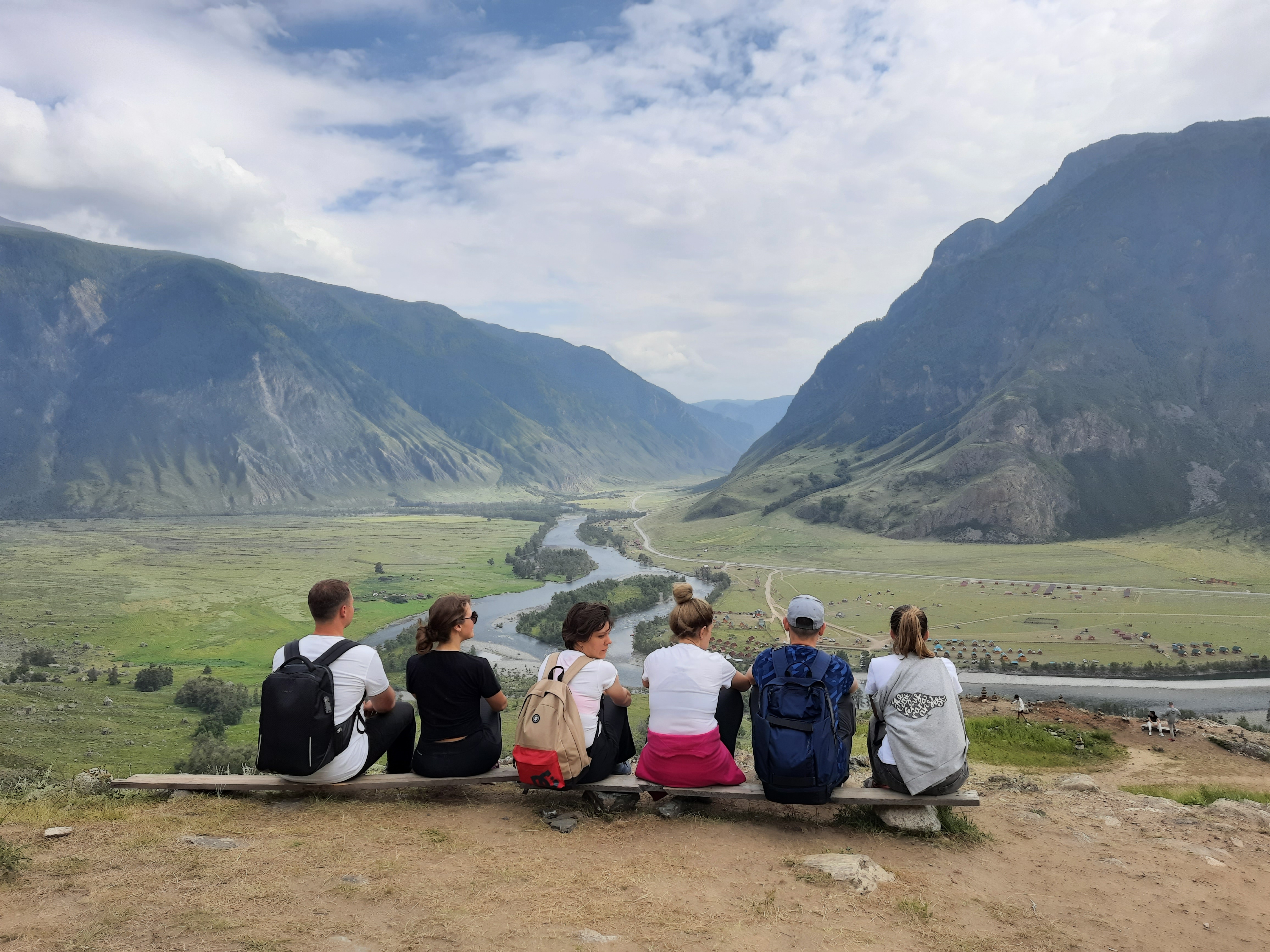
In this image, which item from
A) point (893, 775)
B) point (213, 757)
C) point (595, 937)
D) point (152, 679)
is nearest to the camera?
point (595, 937)

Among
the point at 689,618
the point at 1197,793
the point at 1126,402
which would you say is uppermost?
the point at 1126,402

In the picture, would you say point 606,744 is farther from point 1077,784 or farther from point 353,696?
point 1077,784

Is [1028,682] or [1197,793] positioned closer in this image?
[1197,793]

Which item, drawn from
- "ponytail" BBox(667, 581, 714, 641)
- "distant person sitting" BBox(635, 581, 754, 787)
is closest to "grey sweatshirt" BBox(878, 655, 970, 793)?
"distant person sitting" BBox(635, 581, 754, 787)

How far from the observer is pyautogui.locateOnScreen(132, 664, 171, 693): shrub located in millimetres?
53719

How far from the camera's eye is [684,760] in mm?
7793

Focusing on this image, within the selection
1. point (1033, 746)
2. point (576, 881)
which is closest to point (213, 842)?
point (576, 881)

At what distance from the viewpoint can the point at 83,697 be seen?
4862cm

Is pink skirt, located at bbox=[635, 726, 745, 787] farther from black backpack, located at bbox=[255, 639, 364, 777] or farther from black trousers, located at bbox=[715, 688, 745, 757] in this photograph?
black backpack, located at bbox=[255, 639, 364, 777]

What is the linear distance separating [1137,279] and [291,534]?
227 meters

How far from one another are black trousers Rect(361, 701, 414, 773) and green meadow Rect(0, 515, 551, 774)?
6.01m

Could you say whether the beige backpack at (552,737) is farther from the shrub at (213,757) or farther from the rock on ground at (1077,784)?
→ the shrub at (213,757)

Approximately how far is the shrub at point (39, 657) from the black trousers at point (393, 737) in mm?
69288

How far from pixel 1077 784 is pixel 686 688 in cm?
938
